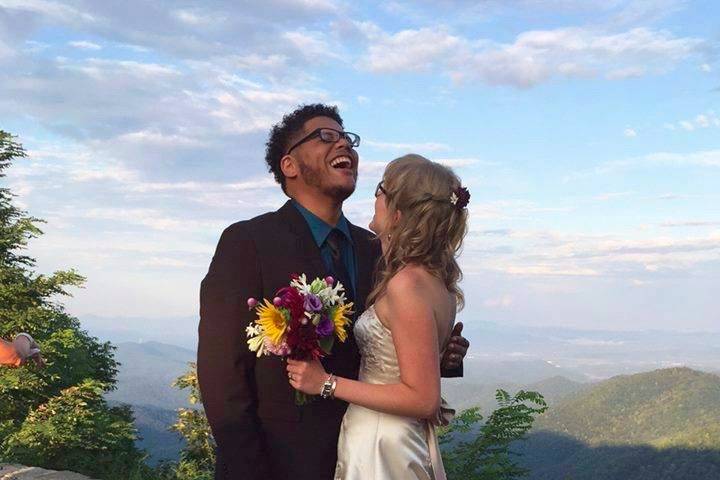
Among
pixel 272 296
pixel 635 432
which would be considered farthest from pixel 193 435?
Answer: pixel 635 432

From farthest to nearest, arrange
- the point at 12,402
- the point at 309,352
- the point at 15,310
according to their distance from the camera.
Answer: the point at 12,402
the point at 15,310
the point at 309,352

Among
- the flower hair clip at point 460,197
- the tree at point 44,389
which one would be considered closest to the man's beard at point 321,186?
the flower hair clip at point 460,197

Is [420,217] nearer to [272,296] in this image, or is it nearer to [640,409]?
[272,296]

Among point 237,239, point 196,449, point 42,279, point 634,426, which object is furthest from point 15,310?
point 634,426

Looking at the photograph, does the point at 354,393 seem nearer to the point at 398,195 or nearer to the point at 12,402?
the point at 398,195

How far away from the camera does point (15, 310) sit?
24078 mm

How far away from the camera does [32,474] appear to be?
40.3 ft

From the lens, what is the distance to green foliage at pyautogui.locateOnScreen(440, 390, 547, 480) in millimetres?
17828

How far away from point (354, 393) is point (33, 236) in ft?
80.0

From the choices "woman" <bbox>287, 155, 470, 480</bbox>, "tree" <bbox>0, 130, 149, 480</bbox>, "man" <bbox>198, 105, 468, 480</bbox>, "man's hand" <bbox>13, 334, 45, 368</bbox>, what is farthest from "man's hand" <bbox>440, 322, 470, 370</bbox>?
"tree" <bbox>0, 130, 149, 480</bbox>

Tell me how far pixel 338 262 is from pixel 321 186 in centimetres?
41

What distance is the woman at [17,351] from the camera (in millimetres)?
3936

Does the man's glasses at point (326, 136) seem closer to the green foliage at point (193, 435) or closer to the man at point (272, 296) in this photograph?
the man at point (272, 296)

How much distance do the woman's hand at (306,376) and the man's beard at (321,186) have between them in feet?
3.43
